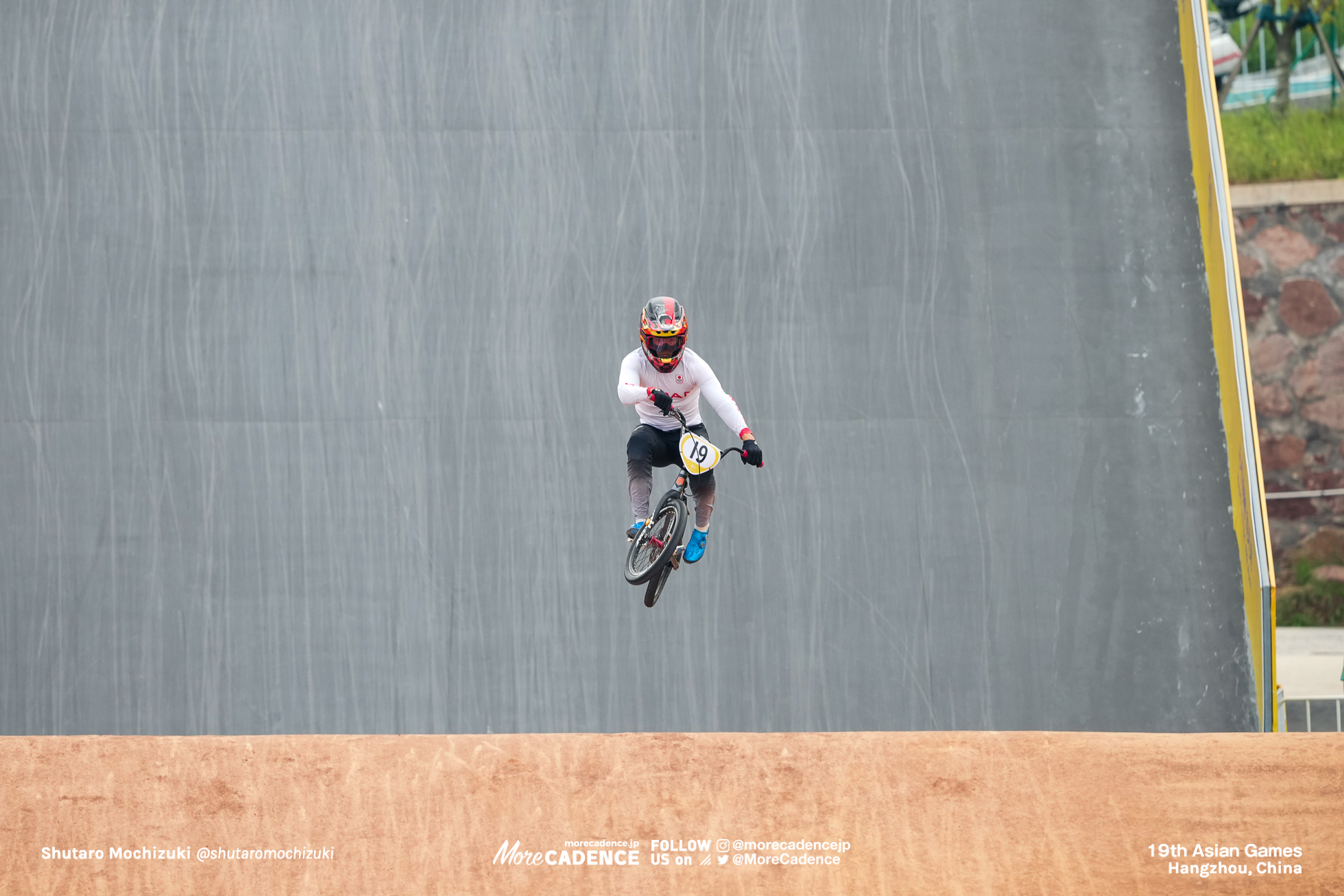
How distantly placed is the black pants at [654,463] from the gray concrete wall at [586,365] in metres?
1.54

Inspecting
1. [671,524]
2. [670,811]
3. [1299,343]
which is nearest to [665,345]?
[671,524]

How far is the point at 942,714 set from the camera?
8742 millimetres

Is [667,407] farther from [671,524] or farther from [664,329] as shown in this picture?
[671,524]

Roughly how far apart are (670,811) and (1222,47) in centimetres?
1913

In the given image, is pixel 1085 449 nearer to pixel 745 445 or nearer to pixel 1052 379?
pixel 1052 379

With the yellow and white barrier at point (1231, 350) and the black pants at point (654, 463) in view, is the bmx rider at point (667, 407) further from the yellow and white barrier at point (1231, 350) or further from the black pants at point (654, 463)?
the yellow and white barrier at point (1231, 350)

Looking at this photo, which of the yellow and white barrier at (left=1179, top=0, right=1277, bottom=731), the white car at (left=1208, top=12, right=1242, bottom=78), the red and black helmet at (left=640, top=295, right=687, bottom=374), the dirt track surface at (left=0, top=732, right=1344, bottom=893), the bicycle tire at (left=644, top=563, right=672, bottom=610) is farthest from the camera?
the white car at (left=1208, top=12, right=1242, bottom=78)

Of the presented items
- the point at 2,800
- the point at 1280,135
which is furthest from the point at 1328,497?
the point at 2,800

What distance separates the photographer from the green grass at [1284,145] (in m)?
17.3

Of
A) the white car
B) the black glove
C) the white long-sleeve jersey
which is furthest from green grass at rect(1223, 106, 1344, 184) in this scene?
the black glove

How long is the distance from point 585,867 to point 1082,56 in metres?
7.47

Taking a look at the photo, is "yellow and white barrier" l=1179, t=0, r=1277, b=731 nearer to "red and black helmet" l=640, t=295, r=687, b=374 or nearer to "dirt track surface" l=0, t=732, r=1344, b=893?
"dirt track surface" l=0, t=732, r=1344, b=893

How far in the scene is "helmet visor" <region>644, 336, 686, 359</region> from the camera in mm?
7156

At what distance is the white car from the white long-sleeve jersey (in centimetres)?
1702
